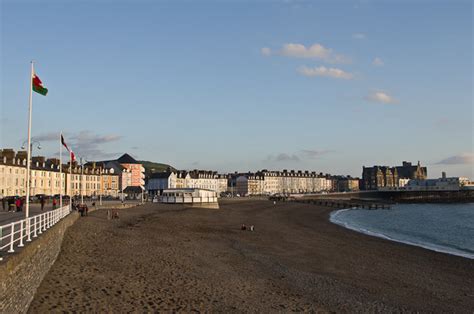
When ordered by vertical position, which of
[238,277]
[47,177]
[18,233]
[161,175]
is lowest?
[238,277]

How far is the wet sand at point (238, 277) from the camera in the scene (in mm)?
15609

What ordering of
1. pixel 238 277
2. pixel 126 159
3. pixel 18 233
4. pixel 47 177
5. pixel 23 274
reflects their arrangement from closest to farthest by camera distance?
pixel 23 274, pixel 18 233, pixel 238 277, pixel 47 177, pixel 126 159

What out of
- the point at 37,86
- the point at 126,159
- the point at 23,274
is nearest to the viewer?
the point at 23,274

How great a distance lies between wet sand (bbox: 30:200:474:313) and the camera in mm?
15609

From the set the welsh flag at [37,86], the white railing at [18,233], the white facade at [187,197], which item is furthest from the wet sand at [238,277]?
the white facade at [187,197]

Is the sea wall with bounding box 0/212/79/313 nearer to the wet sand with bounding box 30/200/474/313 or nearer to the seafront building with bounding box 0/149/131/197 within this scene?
the wet sand with bounding box 30/200/474/313

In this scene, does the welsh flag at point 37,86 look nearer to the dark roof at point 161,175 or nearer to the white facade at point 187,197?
the white facade at point 187,197

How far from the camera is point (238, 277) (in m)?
20.4

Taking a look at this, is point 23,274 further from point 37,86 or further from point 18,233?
A: point 37,86

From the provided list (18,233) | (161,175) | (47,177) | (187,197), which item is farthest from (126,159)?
(18,233)

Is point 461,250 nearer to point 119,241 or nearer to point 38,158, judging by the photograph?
point 119,241

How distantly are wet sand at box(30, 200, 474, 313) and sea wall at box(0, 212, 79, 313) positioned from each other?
60 cm

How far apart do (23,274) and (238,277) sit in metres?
10.5

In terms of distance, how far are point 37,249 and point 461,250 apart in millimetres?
35607
